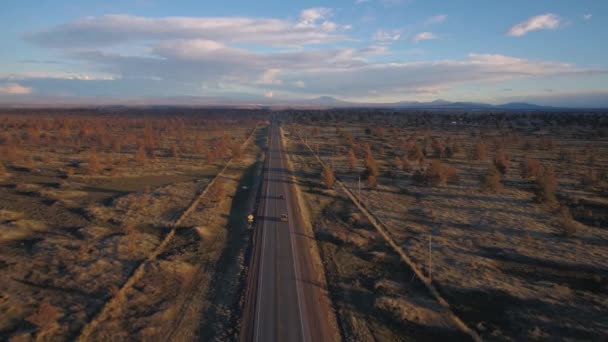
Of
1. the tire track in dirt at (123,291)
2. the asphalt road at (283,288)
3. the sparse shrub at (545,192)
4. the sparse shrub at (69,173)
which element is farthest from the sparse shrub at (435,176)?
the sparse shrub at (69,173)

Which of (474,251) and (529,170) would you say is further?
(529,170)

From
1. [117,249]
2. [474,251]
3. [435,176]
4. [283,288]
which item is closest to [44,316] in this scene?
[117,249]

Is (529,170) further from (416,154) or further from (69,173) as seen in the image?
(69,173)

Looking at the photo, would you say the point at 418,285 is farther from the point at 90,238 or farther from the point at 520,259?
the point at 90,238

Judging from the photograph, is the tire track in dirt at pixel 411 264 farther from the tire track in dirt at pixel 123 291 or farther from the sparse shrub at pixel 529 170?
the sparse shrub at pixel 529 170

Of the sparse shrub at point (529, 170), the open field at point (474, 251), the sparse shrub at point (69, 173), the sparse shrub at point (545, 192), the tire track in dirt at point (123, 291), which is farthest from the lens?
the sparse shrub at point (69, 173)
